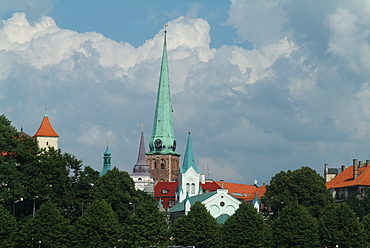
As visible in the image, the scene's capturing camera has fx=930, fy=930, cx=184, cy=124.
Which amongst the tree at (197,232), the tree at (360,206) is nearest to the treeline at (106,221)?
the tree at (197,232)

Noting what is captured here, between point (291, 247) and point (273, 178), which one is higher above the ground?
point (273, 178)

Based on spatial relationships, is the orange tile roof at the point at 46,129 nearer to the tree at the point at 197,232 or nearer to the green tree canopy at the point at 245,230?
the tree at the point at 197,232

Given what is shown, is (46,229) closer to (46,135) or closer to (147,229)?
(147,229)

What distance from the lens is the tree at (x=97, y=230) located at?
358 ft

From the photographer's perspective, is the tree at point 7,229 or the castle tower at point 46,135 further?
the castle tower at point 46,135

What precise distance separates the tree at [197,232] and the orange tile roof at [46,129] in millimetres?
56401

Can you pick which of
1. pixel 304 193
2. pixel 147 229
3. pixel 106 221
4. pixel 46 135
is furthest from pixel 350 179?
pixel 106 221

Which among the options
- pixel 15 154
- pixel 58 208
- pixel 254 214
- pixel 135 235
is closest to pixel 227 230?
pixel 254 214

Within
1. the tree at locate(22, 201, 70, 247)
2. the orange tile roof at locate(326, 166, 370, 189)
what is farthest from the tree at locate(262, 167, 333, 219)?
the orange tile roof at locate(326, 166, 370, 189)

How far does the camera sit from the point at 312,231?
4368 inches

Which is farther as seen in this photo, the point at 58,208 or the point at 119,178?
the point at 119,178

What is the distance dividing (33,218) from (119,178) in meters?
22.5

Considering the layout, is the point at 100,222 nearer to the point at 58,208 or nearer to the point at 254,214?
the point at 58,208

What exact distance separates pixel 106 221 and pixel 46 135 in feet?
190
